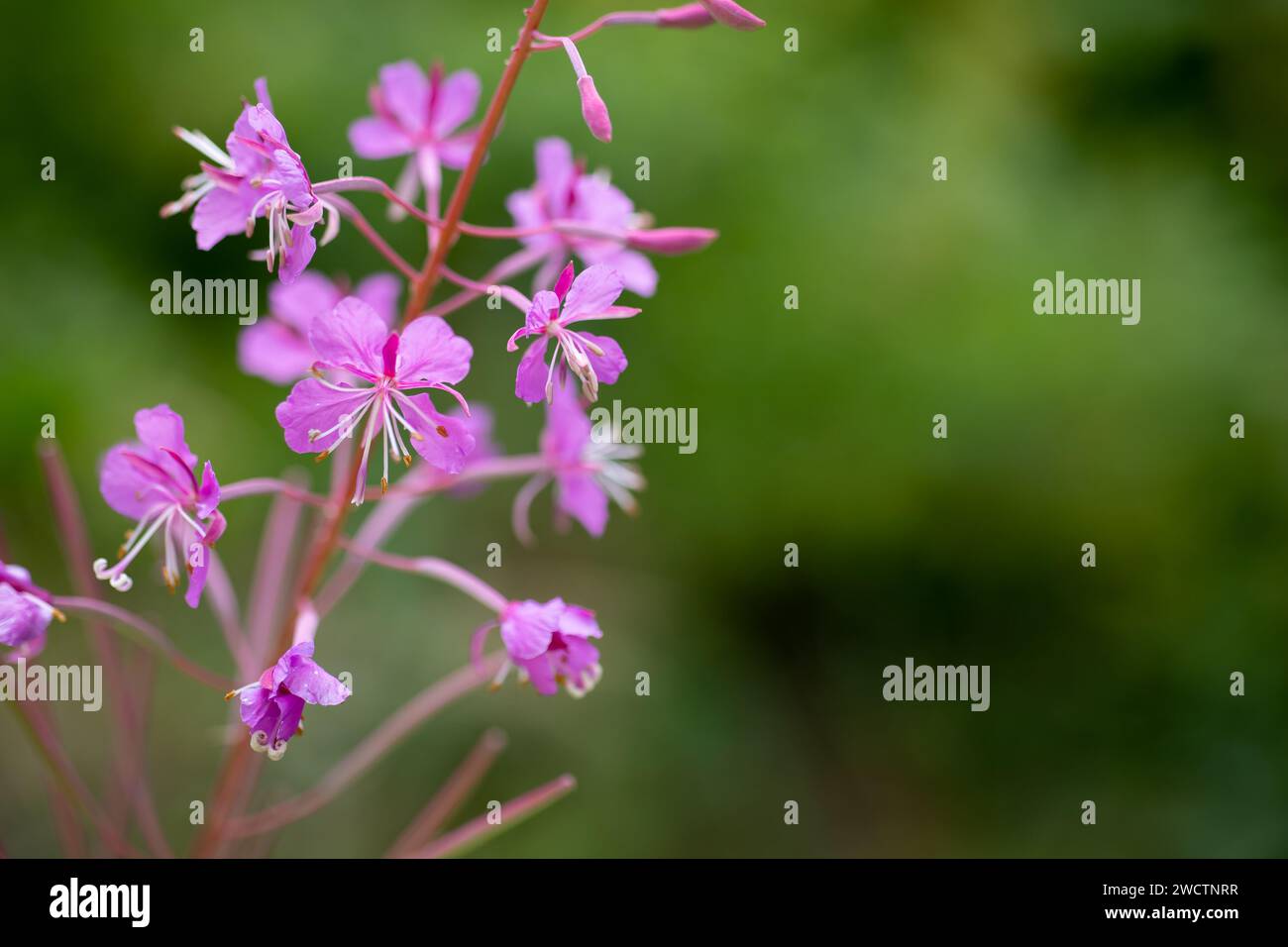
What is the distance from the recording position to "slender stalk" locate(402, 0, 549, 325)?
1.45 meters

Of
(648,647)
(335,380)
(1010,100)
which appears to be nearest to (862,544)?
(648,647)

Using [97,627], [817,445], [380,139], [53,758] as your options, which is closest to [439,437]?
[380,139]

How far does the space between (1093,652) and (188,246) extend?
3.64m

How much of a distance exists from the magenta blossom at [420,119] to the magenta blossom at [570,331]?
0.48m

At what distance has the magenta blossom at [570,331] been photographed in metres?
1.39

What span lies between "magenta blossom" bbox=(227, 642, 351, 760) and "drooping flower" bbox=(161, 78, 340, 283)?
1.59 feet

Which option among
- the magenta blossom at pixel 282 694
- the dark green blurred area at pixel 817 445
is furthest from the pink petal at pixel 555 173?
the dark green blurred area at pixel 817 445

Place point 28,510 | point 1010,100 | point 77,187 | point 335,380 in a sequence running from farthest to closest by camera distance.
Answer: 1. point 1010,100
2. point 77,187
3. point 28,510
4. point 335,380

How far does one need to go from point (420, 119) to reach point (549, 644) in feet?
2.96

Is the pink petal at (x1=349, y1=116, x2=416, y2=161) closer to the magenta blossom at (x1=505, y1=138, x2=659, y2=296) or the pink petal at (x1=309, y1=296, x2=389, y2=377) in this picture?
the magenta blossom at (x1=505, y1=138, x2=659, y2=296)

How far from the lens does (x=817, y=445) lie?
4.05m

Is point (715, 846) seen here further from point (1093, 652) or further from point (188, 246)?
point (188, 246)

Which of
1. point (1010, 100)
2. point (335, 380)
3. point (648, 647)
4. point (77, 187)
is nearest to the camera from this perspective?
point (335, 380)
